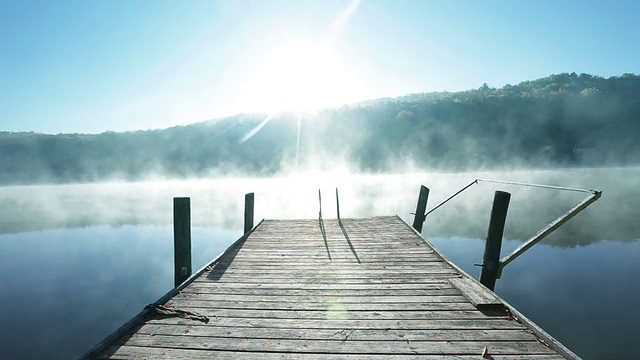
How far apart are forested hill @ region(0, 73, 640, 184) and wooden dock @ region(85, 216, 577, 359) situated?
256 feet

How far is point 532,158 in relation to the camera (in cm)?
7888

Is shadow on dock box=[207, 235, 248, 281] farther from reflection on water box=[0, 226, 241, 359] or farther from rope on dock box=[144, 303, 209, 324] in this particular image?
reflection on water box=[0, 226, 241, 359]

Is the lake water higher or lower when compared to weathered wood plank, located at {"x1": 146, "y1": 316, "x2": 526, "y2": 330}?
lower

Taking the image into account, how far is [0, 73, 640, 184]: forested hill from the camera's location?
7962 cm

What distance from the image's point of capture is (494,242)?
6.12 meters

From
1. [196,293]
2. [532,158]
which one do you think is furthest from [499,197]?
[532,158]

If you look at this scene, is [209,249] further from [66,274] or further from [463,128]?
[463,128]

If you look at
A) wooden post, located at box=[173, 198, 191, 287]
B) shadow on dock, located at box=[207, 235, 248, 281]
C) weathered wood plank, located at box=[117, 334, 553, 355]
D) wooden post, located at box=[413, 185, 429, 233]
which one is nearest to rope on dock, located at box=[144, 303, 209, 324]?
weathered wood plank, located at box=[117, 334, 553, 355]

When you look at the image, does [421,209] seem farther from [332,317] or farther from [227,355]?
[227,355]

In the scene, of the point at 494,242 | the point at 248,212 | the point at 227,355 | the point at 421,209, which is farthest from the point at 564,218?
the point at 248,212

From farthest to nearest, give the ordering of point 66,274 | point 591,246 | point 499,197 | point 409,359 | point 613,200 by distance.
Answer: point 613,200
point 591,246
point 66,274
point 499,197
point 409,359

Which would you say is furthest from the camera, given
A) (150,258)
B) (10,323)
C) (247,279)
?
(150,258)

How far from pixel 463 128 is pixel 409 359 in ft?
315

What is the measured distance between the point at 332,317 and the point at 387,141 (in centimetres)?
8896
